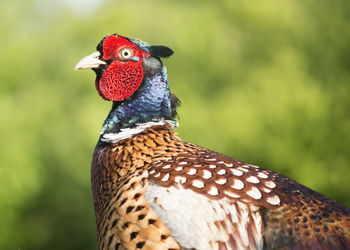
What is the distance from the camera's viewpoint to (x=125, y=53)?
303cm

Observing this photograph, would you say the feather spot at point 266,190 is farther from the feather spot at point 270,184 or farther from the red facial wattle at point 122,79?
the red facial wattle at point 122,79

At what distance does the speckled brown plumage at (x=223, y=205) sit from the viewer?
226 cm

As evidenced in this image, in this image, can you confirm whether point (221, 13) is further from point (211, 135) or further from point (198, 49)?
point (211, 135)

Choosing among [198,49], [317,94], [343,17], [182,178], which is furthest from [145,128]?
[343,17]

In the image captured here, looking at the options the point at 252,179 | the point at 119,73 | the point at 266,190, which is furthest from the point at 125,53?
the point at 266,190

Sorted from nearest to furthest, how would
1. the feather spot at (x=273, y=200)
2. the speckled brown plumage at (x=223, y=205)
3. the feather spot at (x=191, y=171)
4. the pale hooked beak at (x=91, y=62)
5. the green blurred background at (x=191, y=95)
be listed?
1. the speckled brown plumage at (x=223, y=205)
2. the feather spot at (x=273, y=200)
3. the feather spot at (x=191, y=171)
4. the pale hooked beak at (x=91, y=62)
5. the green blurred background at (x=191, y=95)

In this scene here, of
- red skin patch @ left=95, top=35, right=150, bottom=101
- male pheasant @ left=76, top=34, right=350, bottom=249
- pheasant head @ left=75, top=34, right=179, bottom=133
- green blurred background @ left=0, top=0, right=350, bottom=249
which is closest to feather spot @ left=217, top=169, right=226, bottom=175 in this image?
male pheasant @ left=76, top=34, right=350, bottom=249

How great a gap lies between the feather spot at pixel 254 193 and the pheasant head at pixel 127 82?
0.89 m

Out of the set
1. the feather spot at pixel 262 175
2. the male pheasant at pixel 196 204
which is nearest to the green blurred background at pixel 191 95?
the male pheasant at pixel 196 204

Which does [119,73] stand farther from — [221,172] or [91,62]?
[221,172]

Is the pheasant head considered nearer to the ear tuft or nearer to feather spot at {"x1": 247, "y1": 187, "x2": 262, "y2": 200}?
the ear tuft

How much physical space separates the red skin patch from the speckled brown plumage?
0.48 m

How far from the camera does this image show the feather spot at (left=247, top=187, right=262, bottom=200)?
239 cm

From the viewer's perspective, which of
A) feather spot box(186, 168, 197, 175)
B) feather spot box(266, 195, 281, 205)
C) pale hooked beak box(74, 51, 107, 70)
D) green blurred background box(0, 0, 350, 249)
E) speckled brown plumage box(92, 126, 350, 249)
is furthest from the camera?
green blurred background box(0, 0, 350, 249)
